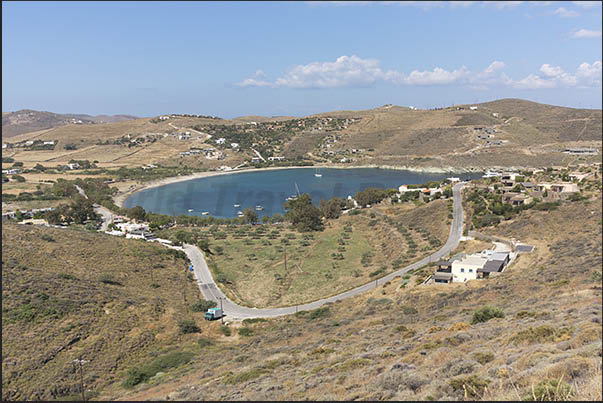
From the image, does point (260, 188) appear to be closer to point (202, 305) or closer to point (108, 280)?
point (108, 280)

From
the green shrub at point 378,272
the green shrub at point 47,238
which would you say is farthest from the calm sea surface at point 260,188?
the green shrub at point 378,272

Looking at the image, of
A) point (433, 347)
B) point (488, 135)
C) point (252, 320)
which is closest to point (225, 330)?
point (252, 320)

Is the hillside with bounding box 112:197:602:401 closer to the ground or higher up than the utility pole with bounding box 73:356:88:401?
higher up

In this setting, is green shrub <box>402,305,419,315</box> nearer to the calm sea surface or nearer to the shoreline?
the calm sea surface

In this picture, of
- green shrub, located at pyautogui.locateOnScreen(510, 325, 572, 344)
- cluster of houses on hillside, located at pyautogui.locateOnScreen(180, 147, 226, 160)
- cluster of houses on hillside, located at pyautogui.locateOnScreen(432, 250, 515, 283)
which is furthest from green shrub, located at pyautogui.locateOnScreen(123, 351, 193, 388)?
cluster of houses on hillside, located at pyautogui.locateOnScreen(180, 147, 226, 160)

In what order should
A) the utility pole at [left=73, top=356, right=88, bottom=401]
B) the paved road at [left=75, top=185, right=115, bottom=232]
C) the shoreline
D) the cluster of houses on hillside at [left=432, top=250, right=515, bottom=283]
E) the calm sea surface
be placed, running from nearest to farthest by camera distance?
1. the utility pole at [left=73, top=356, right=88, bottom=401]
2. the cluster of houses on hillside at [left=432, top=250, right=515, bottom=283]
3. the paved road at [left=75, top=185, right=115, bottom=232]
4. the calm sea surface
5. the shoreline

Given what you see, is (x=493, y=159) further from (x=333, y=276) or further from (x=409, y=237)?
(x=333, y=276)
